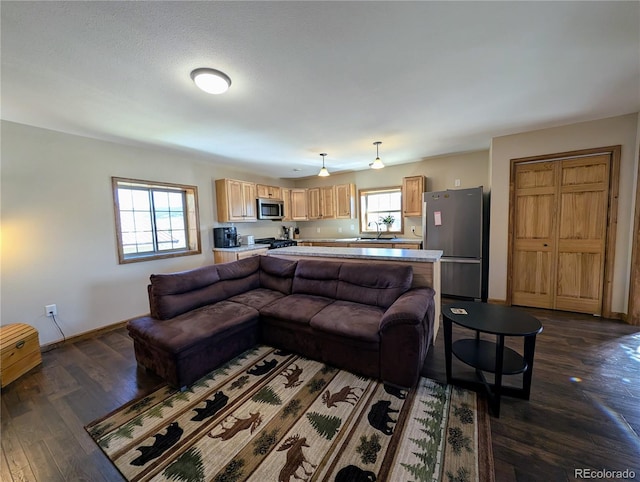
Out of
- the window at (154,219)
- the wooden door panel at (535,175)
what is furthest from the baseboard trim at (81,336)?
the wooden door panel at (535,175)

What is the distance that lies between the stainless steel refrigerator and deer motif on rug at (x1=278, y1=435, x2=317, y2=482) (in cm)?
359

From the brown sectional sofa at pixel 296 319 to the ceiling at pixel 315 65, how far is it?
67.8 inches

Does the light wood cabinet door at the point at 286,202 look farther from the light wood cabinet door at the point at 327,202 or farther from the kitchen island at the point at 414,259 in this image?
the kitchen island at the point at 414,259

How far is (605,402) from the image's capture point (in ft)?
6.00

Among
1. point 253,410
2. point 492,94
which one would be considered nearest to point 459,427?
point 253,410

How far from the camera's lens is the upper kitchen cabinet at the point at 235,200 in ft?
15.7

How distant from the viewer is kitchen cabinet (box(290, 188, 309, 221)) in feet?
20.7

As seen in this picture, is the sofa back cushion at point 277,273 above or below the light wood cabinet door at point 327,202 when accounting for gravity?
below

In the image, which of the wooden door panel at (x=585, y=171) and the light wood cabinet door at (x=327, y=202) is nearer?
the wooden door panel at (x=585, y=171)

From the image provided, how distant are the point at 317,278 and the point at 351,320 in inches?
34.6

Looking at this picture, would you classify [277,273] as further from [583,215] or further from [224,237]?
[583,215]

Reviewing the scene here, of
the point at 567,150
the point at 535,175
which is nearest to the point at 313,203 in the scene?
the point at 535,175

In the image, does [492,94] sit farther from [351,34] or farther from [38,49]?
[38,49]

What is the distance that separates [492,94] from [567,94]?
78 centimetres
